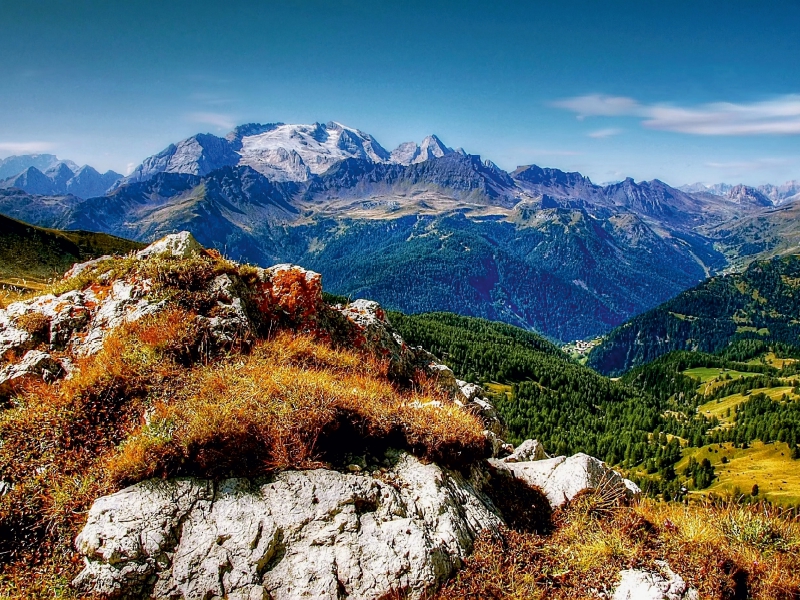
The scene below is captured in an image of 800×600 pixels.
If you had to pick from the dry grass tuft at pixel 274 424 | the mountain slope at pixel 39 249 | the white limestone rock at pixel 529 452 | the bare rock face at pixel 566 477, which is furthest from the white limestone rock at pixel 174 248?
the mountain slope at pixel 39 249

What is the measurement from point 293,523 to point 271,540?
46cm

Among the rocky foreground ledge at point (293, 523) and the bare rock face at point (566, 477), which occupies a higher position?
the rocky foreground ledge at point (293, 523)

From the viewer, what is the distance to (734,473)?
160 m

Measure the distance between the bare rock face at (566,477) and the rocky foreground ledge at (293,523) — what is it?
4cm

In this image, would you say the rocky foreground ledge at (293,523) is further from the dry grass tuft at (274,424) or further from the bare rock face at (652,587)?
the dry grass tuft at (274,424)

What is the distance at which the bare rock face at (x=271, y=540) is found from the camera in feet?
24.5

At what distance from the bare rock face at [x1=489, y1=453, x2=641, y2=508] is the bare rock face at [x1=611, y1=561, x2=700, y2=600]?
2611 mm

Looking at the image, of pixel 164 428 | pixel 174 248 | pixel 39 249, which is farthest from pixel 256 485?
pixel 39 249

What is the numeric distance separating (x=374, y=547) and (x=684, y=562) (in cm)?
605

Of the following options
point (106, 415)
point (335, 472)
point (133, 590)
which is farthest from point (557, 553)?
point (106, 415)

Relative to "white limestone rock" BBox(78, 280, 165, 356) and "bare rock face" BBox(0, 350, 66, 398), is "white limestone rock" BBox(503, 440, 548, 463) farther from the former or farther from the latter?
"bare rock face" BBox(0, 350, 66, 398)

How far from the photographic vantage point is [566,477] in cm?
1185

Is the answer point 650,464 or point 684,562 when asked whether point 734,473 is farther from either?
point 684,562

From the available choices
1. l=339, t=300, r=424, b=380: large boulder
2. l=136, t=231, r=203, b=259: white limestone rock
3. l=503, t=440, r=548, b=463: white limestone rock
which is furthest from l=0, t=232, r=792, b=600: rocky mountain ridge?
l=339, t=300, r=424, b=380: large boulder
